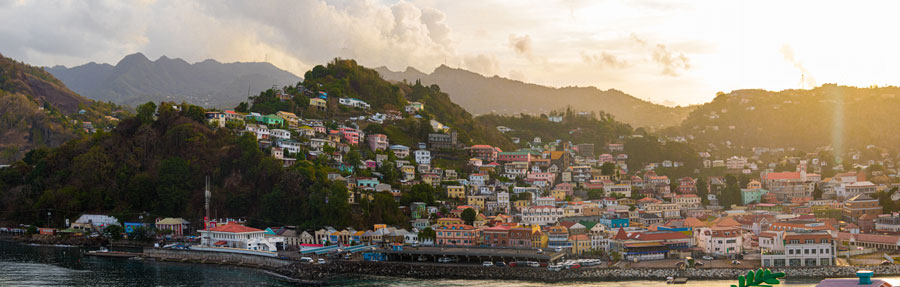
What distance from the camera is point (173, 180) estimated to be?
1871 inches

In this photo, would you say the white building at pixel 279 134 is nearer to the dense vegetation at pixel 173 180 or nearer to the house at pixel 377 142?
the dense vegetation at pixel 173 180

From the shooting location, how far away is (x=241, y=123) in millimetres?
52156

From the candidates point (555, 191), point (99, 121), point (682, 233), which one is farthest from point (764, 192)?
point (99, 121)

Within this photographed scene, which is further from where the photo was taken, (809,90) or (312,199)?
(809,90)

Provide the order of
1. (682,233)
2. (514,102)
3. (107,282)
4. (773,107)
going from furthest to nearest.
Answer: (514,102)
(773,107)
(682,233)
(107,282)

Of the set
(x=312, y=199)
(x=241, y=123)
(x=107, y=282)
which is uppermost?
(x=241, y=123)

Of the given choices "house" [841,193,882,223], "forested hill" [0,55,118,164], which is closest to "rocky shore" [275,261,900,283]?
"house" [841,193,882,223]

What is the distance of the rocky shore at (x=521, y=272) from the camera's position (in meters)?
31.0

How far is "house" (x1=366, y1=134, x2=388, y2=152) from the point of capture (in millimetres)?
55334

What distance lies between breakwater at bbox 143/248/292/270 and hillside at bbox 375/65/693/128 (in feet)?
311

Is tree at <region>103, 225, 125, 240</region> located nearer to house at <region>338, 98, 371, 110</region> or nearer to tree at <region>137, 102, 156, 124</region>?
tree at <region>137, 102, 156, 124</region>

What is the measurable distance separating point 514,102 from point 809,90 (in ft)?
191

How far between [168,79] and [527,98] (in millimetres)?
66239

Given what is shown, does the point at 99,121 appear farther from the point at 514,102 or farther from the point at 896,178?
the point at 514,102
